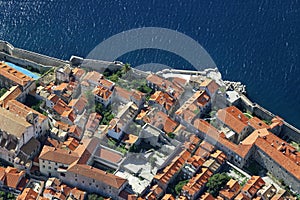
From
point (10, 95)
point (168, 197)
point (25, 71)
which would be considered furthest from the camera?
point (25, 71)

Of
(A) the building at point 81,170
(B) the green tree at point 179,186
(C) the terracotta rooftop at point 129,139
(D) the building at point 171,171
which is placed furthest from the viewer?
(C) the terracotta rooftop at point 129,139

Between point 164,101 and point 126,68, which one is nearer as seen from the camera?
point 164,101

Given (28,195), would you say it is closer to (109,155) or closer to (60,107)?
(109,155)

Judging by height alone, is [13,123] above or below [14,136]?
above

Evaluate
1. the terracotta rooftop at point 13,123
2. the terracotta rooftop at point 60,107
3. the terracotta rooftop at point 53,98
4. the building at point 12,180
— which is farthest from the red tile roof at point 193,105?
the building at point 12,180

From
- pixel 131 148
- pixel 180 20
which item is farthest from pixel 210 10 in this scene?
pixel 131 148

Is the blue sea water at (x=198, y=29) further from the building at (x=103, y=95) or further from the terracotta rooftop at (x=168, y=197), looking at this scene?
the terracotta rooftop at (x=168, y=197)

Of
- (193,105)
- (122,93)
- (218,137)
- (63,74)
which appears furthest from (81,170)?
(193,105)
